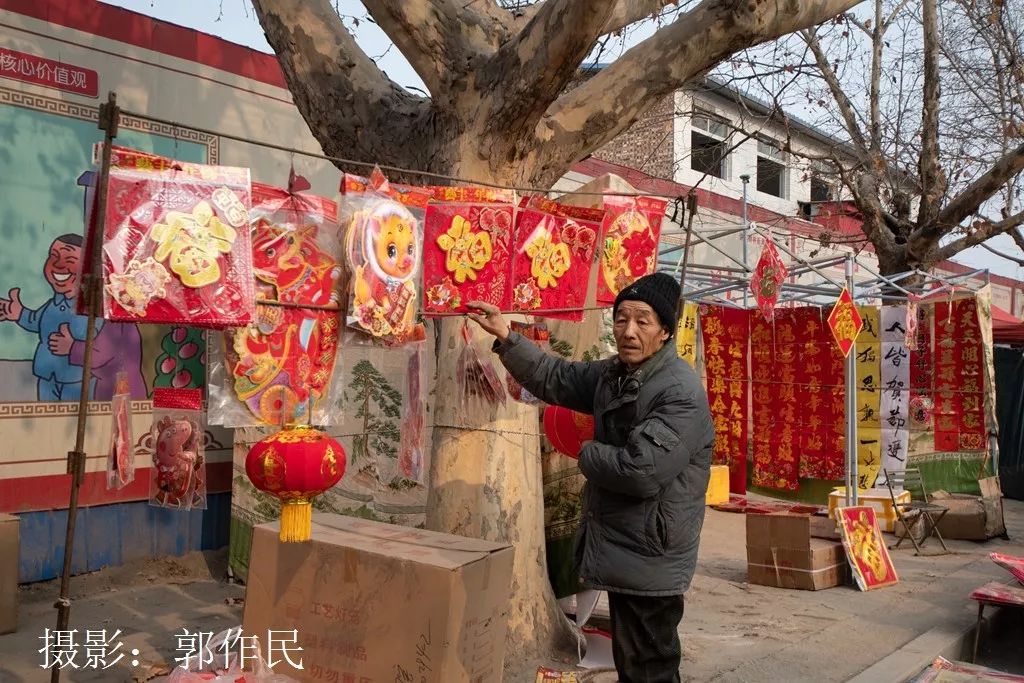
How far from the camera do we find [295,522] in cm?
315

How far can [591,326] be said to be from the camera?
5.30 meters

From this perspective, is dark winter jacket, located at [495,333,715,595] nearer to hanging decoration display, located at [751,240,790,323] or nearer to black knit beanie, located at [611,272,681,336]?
black knit beanie, located at [611,272,681,336]

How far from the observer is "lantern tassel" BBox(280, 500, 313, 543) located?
3148mm

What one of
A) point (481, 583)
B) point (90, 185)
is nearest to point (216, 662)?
point (481, 583)

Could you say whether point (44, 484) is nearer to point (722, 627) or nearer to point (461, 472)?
point (461, 472)

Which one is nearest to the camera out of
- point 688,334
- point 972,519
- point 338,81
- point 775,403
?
point 338,81

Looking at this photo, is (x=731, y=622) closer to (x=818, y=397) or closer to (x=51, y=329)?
(x=51, y=329)

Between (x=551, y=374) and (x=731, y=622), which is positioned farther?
(x=731, y=622)

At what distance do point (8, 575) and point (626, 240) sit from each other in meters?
3.87

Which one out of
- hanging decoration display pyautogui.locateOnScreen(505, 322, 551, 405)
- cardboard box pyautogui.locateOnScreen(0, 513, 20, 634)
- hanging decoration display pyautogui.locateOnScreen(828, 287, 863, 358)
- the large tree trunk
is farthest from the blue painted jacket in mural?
hanging decoration display pyautogui.locateOnScreen(828, 287, 863, 358)

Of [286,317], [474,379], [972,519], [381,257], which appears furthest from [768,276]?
[286,317]

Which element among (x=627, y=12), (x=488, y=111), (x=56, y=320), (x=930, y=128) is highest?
(x=930, y=128)

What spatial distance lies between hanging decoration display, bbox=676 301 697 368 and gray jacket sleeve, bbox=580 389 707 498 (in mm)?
7700

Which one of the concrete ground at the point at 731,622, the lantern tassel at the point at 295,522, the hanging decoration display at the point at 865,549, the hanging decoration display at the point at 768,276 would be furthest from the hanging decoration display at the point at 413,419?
the hanging decoration display at the point at 768,276
